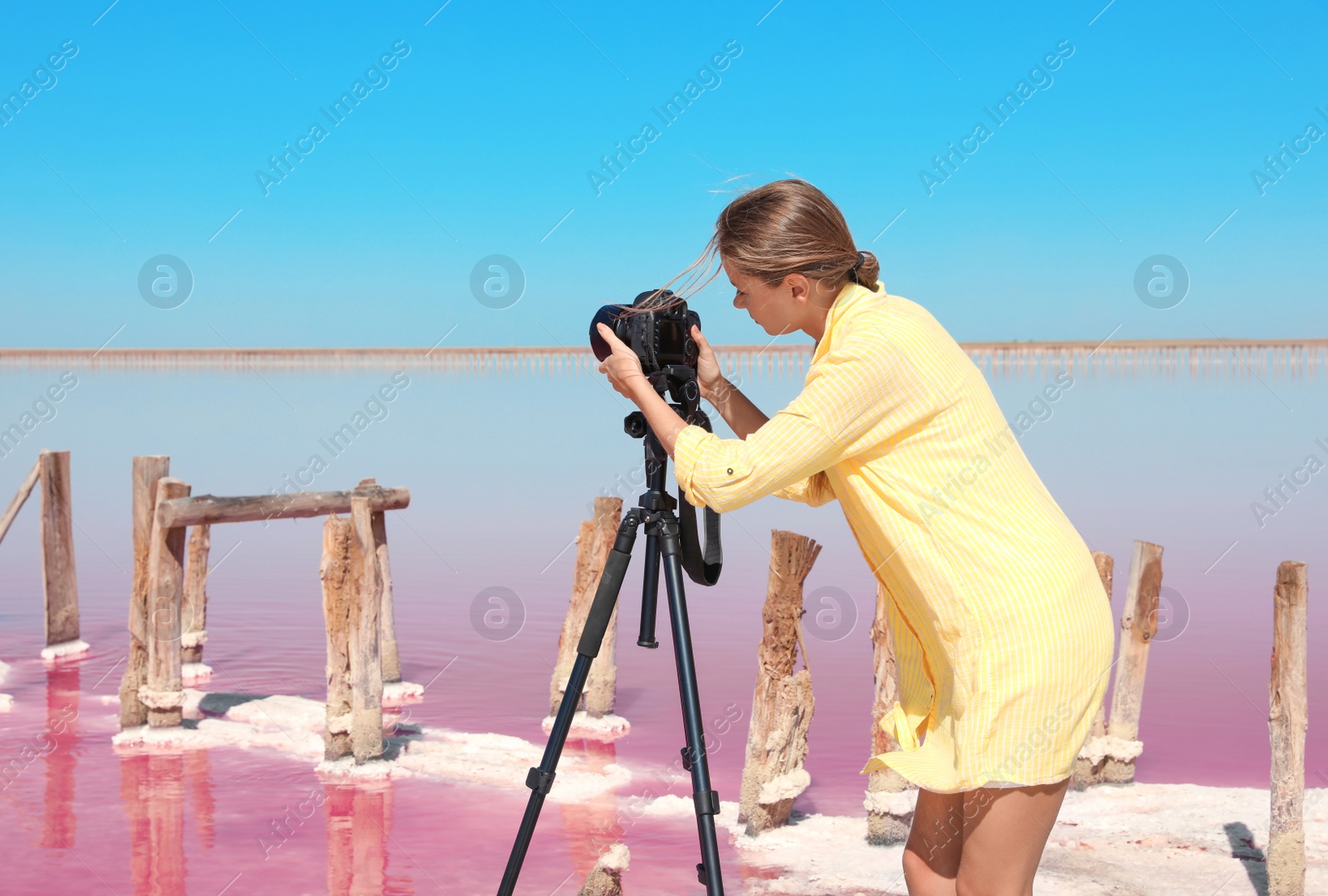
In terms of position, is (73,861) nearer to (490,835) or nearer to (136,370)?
(490,835)

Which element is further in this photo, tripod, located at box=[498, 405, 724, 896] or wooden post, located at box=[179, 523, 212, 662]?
wooden post, located at box=[179, 523, 212, 662]

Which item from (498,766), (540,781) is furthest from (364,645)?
(540,781)

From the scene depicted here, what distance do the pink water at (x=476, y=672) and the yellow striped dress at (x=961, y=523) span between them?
8.39 feet

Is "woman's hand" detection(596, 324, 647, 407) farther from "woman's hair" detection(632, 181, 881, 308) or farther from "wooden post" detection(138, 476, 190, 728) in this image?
"wooden post" detection(138, 476, 190, 728)

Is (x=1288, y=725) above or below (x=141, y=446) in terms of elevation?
below

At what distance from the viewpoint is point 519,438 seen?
76.6 ft

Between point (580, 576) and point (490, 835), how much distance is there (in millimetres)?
1768

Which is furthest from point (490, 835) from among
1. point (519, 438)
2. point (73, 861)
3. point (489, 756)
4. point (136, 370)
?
point (136, 370)

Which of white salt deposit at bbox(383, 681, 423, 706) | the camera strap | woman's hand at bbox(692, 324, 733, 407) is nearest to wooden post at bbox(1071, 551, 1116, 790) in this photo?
the camera strap

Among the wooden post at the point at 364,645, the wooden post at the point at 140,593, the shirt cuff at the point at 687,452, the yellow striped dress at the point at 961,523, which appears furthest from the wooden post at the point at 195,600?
the yellow striped dress at the point at 961,523

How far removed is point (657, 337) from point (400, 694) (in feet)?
16.9

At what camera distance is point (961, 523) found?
2.08m

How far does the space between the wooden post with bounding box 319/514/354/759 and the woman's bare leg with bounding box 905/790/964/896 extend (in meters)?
3.87

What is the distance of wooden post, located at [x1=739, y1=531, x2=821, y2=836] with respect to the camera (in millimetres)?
4812
